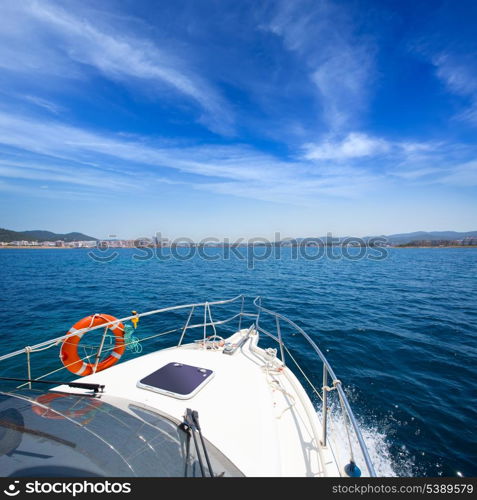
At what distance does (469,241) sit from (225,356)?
176m

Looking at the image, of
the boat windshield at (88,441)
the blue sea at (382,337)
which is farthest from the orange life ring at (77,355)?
the blue sea at (382,337)

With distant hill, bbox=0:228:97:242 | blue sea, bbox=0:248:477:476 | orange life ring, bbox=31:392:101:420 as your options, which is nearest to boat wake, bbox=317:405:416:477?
blue sea, bbox=0:248:477:476

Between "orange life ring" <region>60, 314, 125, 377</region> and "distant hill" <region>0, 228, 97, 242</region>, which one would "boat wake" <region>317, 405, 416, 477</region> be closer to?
"orange life ring" <region>60, 314, 125, 377</region>

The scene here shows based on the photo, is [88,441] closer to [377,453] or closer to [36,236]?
[377,453]

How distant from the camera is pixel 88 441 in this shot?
173cm

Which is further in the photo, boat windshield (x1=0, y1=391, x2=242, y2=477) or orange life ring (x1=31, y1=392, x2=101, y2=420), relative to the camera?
orange life ring (x1=31, y1=392, x2=101, y2=420)

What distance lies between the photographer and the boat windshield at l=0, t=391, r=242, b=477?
145cm

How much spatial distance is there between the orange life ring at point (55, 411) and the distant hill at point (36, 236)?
188631 mm

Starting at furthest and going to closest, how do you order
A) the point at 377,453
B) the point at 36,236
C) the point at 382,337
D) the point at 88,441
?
1. the point at 36,236
2. the point at 382,337
3. the point at 377,453
4. the point at 88,441

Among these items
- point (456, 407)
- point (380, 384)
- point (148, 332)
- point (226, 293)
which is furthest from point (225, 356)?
point (226, 293)

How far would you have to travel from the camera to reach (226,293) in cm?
1733

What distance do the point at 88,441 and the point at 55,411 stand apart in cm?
57

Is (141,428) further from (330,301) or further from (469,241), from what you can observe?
(469,241)

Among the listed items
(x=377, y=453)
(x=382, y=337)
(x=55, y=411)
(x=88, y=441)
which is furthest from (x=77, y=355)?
(x=382, y=337)
